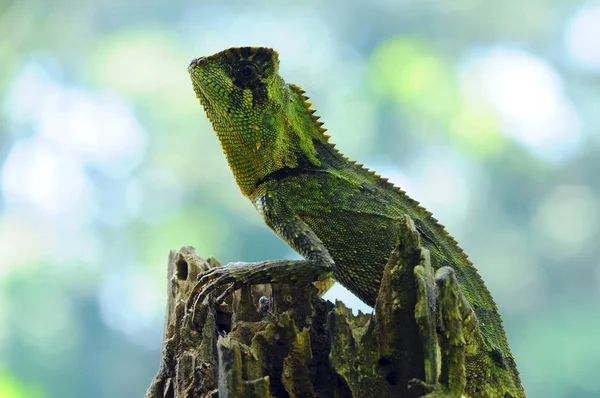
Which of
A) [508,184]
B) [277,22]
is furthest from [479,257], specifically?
[277,22]

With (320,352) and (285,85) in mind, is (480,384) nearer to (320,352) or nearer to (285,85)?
(320,352)

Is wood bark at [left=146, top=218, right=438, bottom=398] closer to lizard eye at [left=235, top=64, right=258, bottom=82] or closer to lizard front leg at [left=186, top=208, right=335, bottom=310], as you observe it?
lizard front leg at [left=186, top=208, right=335, bottom=310]

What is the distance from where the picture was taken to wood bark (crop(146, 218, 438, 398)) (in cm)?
292

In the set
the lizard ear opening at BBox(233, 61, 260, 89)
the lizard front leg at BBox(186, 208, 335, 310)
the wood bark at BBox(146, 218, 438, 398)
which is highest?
the lizard ear opening at BBox(233, 61, 260, 89)

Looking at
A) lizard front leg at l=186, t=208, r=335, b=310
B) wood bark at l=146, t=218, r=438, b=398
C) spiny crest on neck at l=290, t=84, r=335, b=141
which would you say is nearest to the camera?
wood bark at l=146, t=218, r=438, b=398

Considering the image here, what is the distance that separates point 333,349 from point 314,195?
1286 millimetres

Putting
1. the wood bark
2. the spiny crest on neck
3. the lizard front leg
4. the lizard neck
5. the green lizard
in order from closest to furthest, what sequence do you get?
the wood bark → the lizard front leg → the green lizard → the lizard neck → the spiny crest on neck

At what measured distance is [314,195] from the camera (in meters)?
4.08

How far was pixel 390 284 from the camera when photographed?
3.05 meters

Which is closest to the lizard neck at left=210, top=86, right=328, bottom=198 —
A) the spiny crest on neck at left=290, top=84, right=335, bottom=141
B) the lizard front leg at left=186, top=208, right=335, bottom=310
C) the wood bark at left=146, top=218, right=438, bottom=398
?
the spiny crest on neck at left=290, top=84, right=335, bottom=141

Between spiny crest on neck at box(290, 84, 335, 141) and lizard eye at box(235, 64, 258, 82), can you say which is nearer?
lizard eye at box(235, 64, 258, 82)

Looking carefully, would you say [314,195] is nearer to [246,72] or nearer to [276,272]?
[276,272]

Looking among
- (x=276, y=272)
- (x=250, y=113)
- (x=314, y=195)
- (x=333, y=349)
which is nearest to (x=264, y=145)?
(x=250, y=113)

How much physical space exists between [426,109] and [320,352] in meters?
7.35
